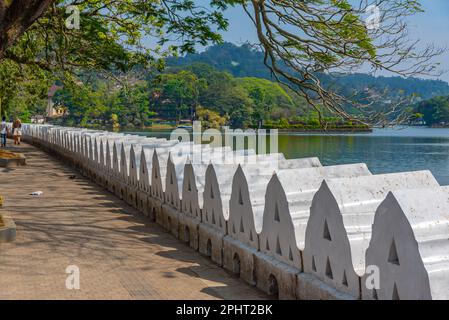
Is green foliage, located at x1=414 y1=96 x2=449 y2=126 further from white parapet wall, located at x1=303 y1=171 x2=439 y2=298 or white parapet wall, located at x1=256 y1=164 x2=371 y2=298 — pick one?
white parapet wall, located at x1=303 y1=171 x2=439 y2=298

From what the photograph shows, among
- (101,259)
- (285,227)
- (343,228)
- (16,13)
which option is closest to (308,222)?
(285,227)

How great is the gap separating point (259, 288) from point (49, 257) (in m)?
2.89

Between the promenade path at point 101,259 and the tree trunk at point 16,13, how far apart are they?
114 inches

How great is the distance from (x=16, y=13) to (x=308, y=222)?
5.08 metres

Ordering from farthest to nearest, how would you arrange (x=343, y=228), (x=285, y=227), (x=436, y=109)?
(x=436, y=109)
(x=285, y=227)
(x=343, y=228)

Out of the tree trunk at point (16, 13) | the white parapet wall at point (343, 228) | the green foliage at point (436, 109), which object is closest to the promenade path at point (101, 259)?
the white parapet wall at point (343, 228)

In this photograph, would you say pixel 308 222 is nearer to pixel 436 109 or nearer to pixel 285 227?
pixel 285 227

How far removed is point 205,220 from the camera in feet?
27.6

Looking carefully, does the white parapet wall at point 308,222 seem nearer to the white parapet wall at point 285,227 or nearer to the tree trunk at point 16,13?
the white parapet wall at point 285,227

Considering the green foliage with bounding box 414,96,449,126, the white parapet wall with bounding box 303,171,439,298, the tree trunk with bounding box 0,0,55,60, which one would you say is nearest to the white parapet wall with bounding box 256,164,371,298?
the white parapet wall with bounding box 303,171,439,298

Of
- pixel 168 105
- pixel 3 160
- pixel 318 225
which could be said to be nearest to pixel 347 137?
pixel 168 105

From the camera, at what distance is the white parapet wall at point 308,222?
426 cm

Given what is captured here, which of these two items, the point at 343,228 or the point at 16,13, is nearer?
the point at 343,228

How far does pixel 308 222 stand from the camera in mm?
5652
